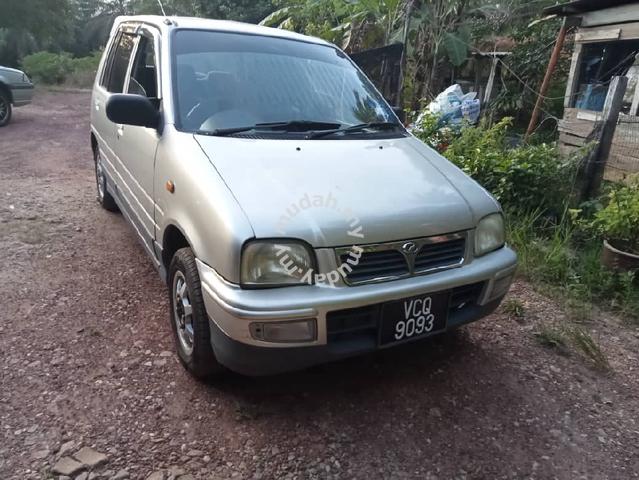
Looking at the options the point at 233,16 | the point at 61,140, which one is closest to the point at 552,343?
the point at 61,140

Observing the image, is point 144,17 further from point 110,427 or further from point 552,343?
point 552,343

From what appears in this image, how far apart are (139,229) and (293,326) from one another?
1.84 m

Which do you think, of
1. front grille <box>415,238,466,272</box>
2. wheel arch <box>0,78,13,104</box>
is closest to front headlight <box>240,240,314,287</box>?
front grille <box>415,238,466,272</box>

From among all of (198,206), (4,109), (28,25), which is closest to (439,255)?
(198,206)

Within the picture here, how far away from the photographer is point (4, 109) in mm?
9422

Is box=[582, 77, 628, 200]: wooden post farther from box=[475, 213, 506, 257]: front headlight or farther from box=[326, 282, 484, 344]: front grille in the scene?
box=[326, 282, 484, 344]: front grille

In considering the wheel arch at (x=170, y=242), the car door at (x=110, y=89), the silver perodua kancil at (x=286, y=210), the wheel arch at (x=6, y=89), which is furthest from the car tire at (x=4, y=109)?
the wheel arch at (x=170, y=242)

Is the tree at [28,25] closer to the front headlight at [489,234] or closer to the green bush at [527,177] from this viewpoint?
the green bush at [527,177]

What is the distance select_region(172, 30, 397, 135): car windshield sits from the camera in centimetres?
278

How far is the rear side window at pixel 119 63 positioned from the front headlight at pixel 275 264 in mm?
2428

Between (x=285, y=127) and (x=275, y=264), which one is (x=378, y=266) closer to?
(x=275, y=264)

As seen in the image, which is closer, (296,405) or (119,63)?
(296,405)

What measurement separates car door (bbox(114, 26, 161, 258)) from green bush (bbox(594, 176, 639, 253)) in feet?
11.1

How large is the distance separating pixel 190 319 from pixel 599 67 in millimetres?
7664
